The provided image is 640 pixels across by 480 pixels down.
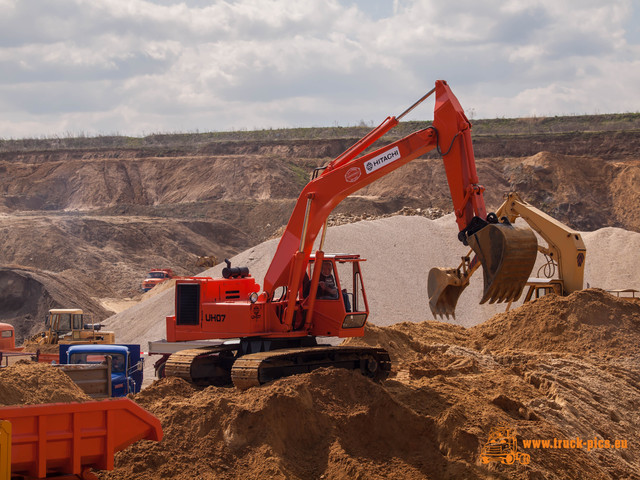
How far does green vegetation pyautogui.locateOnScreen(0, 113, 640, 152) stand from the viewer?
54469 mm

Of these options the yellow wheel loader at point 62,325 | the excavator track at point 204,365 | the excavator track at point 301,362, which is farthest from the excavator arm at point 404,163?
the yellow wheel loader at point 62,325

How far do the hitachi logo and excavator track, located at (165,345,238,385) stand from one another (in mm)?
3416

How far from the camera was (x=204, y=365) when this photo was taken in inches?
428

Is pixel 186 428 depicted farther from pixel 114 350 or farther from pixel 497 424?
pixel 114 350

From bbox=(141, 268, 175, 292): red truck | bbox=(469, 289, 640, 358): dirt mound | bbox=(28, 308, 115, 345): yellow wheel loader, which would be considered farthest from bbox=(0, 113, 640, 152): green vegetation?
bbox=(469, 289, 640, 358): dirt mound

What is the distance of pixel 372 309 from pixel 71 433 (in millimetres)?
14572

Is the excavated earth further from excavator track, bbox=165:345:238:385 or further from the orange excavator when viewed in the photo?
the orange excavator

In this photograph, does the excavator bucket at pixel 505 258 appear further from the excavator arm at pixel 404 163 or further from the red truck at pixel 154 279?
the red truck at pixel 154 279

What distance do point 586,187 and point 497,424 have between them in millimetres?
40173

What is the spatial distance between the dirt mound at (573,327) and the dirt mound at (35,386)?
9.65 meters

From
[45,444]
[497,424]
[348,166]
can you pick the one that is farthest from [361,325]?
[45,444]

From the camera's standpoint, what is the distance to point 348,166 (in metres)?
10.3

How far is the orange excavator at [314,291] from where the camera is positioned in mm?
10016

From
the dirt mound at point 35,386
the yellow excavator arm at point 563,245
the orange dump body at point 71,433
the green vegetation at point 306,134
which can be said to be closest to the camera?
the orange dump body at point 71,433
